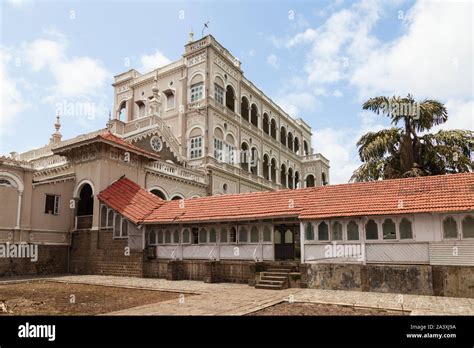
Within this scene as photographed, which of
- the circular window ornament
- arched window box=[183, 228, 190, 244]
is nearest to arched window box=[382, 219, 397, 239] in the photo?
arched window box=[183, 228, 190, 244]

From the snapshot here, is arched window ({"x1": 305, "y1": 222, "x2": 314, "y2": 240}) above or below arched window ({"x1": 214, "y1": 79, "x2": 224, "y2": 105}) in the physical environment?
below

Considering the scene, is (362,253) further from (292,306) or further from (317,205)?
(292,306)

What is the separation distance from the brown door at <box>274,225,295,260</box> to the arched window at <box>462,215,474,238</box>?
678 cm

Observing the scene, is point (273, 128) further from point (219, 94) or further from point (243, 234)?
point (243, 234)

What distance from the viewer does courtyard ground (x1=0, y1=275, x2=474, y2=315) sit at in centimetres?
970

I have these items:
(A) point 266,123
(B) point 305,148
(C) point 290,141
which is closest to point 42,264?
(A) point 266,123

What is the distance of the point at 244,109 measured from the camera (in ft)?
131

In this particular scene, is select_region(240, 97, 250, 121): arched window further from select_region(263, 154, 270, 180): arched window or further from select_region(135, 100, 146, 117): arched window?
select_region(135, 100, 146, 117): arched window

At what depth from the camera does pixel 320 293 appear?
13297 millimetres

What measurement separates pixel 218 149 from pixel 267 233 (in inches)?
692

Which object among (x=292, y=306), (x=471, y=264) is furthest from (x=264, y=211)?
(x=471, y=264)

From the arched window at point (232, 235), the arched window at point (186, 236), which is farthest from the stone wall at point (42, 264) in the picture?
the arched window at point (232, 235)

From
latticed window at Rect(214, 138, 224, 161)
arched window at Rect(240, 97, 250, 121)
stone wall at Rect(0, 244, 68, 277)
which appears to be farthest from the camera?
arched window at Rect(240, 97, 250, 121)

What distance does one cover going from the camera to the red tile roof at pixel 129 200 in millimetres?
19703
